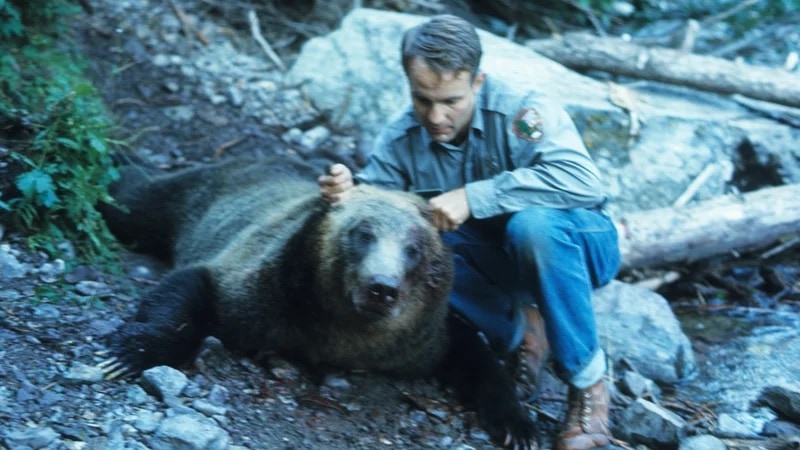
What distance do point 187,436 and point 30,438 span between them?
564 millimetres

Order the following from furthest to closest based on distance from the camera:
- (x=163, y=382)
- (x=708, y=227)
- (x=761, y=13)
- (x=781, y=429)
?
(x=761, y=13), (x=708, y=227), (x=781, y=429), (x=163, y=382)

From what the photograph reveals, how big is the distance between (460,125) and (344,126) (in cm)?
331

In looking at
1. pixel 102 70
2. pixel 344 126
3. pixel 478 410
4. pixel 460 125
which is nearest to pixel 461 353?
pixel 478 410

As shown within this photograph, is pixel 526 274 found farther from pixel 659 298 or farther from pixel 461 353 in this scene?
pixel 659 298

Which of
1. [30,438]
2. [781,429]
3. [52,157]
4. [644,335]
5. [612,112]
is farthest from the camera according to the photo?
[612,112]

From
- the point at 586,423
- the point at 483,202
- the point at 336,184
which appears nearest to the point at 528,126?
the point at 483,202

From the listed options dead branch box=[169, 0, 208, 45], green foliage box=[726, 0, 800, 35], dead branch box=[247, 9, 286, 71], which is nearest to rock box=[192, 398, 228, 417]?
dead branch box=[247, 9, 286, 71]

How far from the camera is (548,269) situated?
14.2ft

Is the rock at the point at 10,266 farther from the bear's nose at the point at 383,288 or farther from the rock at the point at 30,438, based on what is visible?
the bear's nose at the point at 383,288

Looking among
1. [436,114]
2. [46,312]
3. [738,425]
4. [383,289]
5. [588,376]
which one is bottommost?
[738,425]

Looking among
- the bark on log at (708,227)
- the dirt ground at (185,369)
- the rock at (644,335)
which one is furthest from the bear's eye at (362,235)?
the bark on log at (708,227)

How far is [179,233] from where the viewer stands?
19.9 ft

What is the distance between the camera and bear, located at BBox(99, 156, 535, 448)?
4.26 metres

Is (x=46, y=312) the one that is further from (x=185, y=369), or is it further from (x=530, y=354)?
(x=530, y=354)
